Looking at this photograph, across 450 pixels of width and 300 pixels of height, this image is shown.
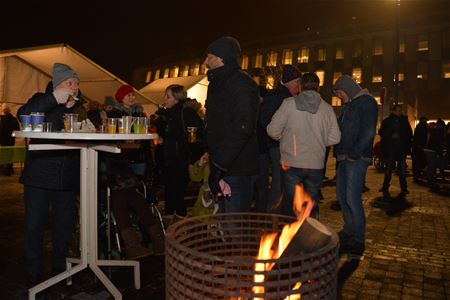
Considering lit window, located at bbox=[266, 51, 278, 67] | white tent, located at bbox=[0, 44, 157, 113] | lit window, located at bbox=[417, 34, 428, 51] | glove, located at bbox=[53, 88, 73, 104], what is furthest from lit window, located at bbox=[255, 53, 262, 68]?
glove, located at bbox=[53, 88, 73, 104]

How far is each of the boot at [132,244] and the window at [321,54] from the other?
44565 millimetres

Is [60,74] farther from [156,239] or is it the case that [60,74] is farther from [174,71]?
[174,71]

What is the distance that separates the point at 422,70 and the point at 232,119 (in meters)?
43.6

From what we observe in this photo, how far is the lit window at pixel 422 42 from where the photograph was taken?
40.8 meters

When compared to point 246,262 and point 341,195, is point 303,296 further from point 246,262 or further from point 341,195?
point 341,195

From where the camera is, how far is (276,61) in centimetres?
4809

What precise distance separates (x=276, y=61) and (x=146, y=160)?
→ 44168 millimetres

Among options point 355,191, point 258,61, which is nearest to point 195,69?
point 258,61

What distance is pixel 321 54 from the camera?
46.0 metres

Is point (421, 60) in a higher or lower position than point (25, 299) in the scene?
higher

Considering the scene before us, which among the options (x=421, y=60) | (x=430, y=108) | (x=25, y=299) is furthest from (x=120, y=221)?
(x=421, y=60)

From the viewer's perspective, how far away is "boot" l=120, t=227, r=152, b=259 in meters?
4.27

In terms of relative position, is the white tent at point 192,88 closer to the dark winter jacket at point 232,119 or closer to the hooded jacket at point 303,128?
the hooded jacket at point 303,128

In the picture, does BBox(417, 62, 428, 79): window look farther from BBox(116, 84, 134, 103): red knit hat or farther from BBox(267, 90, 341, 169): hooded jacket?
BBox(116, 84, 134, 103): red knit hat
